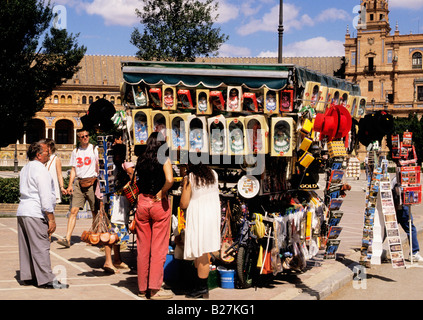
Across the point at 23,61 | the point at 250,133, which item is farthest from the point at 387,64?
the point at 250,133

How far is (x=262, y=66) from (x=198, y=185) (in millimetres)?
1903

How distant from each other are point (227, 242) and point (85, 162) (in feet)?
9.85

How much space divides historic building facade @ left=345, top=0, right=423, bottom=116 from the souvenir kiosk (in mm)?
71409

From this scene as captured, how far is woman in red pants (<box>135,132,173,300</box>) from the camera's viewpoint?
611 centimetres

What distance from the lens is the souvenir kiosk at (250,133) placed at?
697 cm

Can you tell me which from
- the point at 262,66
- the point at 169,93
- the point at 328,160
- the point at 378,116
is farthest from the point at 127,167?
the point at 378,116

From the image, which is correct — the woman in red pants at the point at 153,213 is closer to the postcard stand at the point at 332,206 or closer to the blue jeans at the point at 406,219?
the postcard stand at the point at 332,206

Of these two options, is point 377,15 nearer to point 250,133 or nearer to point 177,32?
point 177,32

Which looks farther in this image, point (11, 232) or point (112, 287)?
point (11, 232)

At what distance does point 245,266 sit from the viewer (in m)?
6.78

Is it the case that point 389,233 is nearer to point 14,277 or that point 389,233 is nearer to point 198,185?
point 198,185

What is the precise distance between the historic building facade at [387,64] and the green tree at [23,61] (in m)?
59.5

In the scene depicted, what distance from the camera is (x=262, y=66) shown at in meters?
7.10

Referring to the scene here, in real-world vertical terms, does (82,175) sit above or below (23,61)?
below
